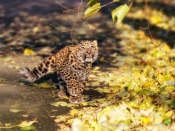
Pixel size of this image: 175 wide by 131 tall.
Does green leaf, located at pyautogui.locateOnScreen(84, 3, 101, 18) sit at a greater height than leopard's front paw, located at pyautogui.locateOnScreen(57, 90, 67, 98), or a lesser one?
Result: greater

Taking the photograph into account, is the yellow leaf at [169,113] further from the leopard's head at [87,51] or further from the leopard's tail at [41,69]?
the leopard's tail at [41,69]

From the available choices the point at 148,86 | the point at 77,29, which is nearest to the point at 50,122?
the point at 148,86

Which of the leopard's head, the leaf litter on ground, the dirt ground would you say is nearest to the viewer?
the leaf litter on ground

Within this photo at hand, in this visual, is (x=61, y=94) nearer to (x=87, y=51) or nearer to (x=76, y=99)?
(x=76, y=99)

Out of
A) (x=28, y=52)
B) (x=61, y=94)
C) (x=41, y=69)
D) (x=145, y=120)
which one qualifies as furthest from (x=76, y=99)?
(x=28, y=52)

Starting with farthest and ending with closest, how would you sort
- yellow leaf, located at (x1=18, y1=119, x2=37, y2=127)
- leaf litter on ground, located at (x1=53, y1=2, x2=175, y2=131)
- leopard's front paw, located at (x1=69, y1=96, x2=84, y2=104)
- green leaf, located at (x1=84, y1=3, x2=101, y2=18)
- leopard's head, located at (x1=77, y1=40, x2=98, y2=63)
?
A: leopard's front paw, located at (x1=69, y1=96, x2=84, y2=104) → leopard's head, located at (x1=77, y1=40, x2=98, y2=63) → yellow leaf, located at (x1=18, y1=119, x2=37, y2=127) → leaf litter on ground, located at (x1=53, y1=2, x2=175, y2=131) → green leaf, located at (x1=84, y1=3, x2=101, y2=18)

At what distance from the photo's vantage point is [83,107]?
6484 mm

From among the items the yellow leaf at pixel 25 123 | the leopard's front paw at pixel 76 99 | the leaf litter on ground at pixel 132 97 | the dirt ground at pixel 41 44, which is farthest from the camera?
the leopard's front paw at pixel 76 99

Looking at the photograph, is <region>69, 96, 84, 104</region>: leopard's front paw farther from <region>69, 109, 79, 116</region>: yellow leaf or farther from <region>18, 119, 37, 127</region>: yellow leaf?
<region>18, 119, 37, 127</region>: yellow leaf

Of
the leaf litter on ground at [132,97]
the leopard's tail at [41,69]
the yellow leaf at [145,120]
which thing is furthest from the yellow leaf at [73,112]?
the leopard's tail at [41,69]

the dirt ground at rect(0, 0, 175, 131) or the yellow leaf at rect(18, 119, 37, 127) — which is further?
the dirt ground at rect(0, 0, 175, 131)

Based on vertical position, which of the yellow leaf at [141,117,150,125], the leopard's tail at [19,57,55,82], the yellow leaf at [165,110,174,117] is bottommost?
the yellow leaf at [141,117,150,125]

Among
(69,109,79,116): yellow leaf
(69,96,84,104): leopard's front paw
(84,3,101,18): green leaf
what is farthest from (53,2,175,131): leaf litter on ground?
(84,3,101,18): green leaf

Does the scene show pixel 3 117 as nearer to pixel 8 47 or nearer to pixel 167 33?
pixel 8 47
